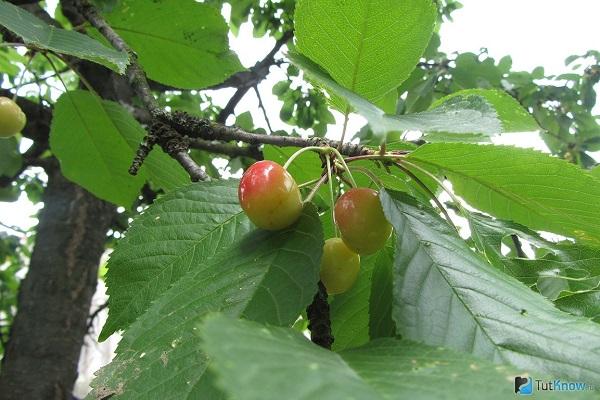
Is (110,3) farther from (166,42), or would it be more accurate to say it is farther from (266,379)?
(266,379)

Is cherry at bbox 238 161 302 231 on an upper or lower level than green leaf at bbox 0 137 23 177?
lower

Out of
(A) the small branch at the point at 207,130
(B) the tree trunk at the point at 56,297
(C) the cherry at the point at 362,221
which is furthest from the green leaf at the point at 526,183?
(B) the tree trunk at the point at 56,297

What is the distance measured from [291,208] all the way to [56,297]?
6.04 feet

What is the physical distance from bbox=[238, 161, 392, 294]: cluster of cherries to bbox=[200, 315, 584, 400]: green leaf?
0.76ft

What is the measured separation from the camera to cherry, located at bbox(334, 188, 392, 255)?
65cm

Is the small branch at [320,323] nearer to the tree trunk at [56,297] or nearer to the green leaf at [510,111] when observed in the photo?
the green leaf at [510,111]

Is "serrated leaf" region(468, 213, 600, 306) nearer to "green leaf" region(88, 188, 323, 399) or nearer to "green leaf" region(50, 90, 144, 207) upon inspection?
"green leaf" region(88, 188, 323, 399)

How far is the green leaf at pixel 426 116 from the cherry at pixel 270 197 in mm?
137

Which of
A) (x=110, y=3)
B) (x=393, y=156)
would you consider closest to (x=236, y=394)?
(x=393, y=156)

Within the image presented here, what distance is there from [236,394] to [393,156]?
1.78 feet

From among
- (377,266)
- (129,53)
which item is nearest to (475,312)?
(377,266)

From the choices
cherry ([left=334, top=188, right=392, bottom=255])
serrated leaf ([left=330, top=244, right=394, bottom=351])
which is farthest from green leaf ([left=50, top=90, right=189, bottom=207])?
cherry ([left=334, top=188, right=392, bottom=255])

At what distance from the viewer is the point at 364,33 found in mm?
725

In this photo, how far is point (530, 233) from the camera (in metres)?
0.74
